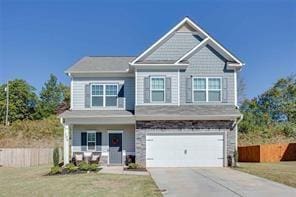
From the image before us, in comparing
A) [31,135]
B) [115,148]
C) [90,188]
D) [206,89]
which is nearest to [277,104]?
[31,135]

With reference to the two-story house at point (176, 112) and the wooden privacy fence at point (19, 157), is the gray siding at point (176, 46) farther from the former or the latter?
the wooden privacy fence at point (19, 157)

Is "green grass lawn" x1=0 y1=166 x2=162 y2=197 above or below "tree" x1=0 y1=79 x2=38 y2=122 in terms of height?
below

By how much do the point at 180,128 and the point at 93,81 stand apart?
6.34 meters

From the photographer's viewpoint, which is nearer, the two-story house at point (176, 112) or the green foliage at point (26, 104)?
the two-story house at point (176, 112)

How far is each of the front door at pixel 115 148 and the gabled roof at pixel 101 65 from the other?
13.4 ft

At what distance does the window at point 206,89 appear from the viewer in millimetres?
26562

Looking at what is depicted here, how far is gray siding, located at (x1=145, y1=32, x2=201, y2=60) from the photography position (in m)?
27.1

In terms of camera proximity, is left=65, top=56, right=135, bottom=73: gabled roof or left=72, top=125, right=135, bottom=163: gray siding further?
left=65, top=56, right=135, bottom=73: gabled roof

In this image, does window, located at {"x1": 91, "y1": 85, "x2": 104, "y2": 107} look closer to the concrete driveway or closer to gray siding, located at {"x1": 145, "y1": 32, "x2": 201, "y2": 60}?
gray siding, located at {"x1": 145, "y1": 32, "x2": 201, "y2": 60}

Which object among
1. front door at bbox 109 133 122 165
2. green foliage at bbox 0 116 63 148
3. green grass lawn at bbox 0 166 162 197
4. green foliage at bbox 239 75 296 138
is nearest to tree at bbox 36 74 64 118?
green foliage at bbox 0 116 63 148

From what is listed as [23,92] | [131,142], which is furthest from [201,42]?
[23,92]

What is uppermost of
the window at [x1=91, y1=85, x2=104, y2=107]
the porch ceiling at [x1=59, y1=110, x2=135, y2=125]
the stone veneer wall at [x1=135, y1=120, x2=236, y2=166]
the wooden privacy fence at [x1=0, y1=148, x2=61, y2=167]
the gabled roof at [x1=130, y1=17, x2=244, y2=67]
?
the gabled roof at [x1=130, y1=17, x2=244, y2=67]

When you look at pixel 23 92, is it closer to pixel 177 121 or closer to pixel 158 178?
pixel 177 121

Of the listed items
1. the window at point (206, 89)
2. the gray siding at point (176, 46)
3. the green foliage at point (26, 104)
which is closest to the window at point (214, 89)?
the window at point (206, 89)
